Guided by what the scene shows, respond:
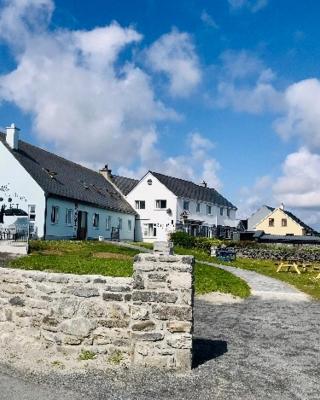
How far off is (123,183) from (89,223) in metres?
17.5

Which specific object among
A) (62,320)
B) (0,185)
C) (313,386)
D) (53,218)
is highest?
(0,185)

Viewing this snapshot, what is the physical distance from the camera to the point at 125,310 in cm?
938

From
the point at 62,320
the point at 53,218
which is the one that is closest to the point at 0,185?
the point at 53,218

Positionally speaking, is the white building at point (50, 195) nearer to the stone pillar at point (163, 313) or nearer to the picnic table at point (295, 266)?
the picnic table at point (295, 266)

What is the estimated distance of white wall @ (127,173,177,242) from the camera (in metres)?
60.8

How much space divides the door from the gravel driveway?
1343 inches

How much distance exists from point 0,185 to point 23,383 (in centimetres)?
3553

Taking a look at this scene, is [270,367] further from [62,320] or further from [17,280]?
[17,280]

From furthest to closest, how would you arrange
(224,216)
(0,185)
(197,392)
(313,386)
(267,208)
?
(267,208), (224,216), (0,185), (313,386), (197,392)

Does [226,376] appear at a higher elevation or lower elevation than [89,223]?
lower

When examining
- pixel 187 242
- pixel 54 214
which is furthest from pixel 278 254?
pixel 54 214

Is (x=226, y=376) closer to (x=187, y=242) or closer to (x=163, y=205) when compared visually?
(x=187, y=242)

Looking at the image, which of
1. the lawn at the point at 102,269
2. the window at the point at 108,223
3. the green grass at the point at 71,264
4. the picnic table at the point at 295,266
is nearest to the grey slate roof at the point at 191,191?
the window at the point at 108,223

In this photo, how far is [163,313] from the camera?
29.9 ft
